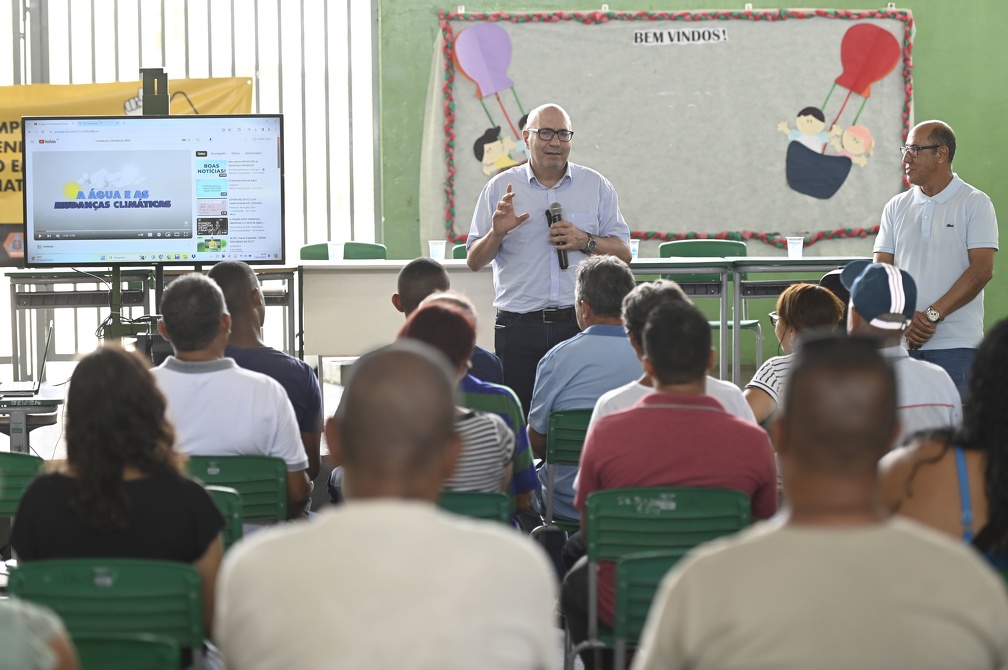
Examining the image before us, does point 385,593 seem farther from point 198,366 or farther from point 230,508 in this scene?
point 198,366

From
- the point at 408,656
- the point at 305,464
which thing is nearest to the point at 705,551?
the point at 408,656

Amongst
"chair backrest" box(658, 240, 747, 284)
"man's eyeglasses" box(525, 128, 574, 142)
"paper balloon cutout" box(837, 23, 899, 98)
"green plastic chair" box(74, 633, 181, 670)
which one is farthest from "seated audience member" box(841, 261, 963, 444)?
"paper balloon cutout" box(837, 23, 899, 98)

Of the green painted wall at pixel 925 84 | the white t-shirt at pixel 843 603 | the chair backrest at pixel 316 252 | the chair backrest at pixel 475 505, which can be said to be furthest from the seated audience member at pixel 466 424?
the green painted wall at pixel 925 84

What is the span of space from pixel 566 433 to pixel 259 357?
0.92 metres

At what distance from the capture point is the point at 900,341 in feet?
9.05

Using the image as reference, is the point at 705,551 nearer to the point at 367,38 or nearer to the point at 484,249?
the point at 484,249

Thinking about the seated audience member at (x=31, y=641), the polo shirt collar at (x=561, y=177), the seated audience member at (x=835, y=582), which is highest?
the polo shirt collar at (x=561, y=177)

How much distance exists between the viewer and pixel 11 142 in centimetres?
761

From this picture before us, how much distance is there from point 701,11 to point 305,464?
6072 mm

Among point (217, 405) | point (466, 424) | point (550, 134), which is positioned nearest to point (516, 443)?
point (466, 424)

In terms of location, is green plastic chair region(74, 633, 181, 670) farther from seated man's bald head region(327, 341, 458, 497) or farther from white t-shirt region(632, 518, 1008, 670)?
white t-shirt region(632, 518, 1008, 670)

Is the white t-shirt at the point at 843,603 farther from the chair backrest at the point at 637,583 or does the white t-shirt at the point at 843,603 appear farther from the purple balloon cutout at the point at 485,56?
the purple balloon cutout at the point at 485,56

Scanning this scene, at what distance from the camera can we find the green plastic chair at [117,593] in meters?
1.73

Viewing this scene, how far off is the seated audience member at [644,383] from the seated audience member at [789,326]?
406mm
